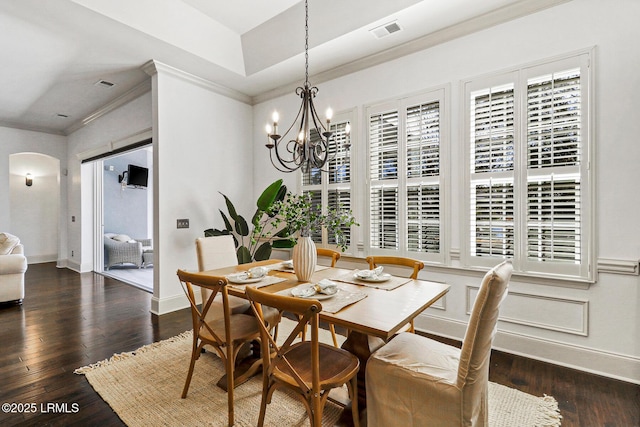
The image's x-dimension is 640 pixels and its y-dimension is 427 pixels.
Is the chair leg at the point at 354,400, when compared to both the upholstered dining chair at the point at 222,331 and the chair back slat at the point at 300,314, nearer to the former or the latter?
the chair back slat at the point at 300,314

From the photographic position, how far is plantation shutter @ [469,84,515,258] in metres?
2.74

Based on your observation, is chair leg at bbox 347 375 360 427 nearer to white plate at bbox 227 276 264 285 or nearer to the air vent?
white plate at bbox 227 276 264 285

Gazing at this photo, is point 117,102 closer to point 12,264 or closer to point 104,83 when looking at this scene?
point 104,83

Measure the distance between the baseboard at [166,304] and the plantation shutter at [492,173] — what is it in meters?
3.55

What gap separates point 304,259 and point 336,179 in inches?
77.2

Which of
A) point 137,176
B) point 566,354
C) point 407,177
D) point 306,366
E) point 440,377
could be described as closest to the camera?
point 440,377

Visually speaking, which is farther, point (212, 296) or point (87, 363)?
point (87, 363)

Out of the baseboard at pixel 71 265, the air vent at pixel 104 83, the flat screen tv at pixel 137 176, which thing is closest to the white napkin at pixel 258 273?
the air vent at pixel 104 83

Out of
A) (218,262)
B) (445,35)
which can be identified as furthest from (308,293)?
(445,35)

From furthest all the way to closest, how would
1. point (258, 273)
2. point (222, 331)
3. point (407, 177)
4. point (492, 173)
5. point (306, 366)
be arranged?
point (407, 177), point (492, 173), point (258, 273), point (222, 331), point (306, 366)

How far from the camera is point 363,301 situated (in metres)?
1.75

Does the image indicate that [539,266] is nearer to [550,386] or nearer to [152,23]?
[550,386]

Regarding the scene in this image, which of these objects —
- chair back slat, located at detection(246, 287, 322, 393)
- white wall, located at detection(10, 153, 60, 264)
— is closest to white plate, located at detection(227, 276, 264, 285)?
chair back slat, located at detection(246, 287, 322, 393)

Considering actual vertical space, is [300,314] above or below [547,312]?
above
